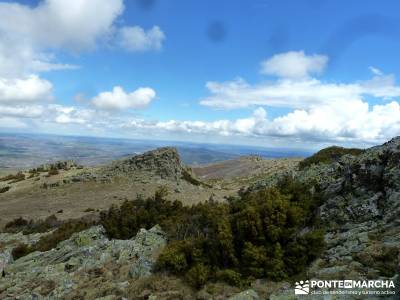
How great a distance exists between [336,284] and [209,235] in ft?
17.5

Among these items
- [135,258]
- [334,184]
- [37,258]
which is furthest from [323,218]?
[37,258]

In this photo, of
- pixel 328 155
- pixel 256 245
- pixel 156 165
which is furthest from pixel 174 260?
pixel 156 165

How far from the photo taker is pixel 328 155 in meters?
31.9

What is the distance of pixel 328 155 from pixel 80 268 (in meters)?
22.7

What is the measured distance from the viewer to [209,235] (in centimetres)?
1462

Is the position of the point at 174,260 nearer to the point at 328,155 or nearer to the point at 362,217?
the point at 362,217

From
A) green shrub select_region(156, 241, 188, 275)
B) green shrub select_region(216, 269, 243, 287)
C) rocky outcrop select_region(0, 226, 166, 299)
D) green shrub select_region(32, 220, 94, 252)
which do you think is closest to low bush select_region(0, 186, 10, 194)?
green shrub select_region(32, 220, 94, 252)

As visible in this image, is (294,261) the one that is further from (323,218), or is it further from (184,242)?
(184,242)

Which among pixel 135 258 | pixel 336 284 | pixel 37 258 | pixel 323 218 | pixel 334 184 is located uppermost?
pixel 334 184

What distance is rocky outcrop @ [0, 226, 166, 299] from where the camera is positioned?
14078 mm

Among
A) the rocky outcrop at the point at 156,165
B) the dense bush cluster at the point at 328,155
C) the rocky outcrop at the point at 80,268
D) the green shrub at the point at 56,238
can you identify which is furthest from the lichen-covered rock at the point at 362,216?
the rocky outcrop at the point at 156,165

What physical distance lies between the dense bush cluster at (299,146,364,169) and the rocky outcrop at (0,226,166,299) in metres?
15.5

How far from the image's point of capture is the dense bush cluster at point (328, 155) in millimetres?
29753

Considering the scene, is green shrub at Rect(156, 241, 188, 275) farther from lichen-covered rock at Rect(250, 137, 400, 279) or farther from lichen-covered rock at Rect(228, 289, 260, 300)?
lichen-covered rock at Rect(250, 137, 400, 279)
